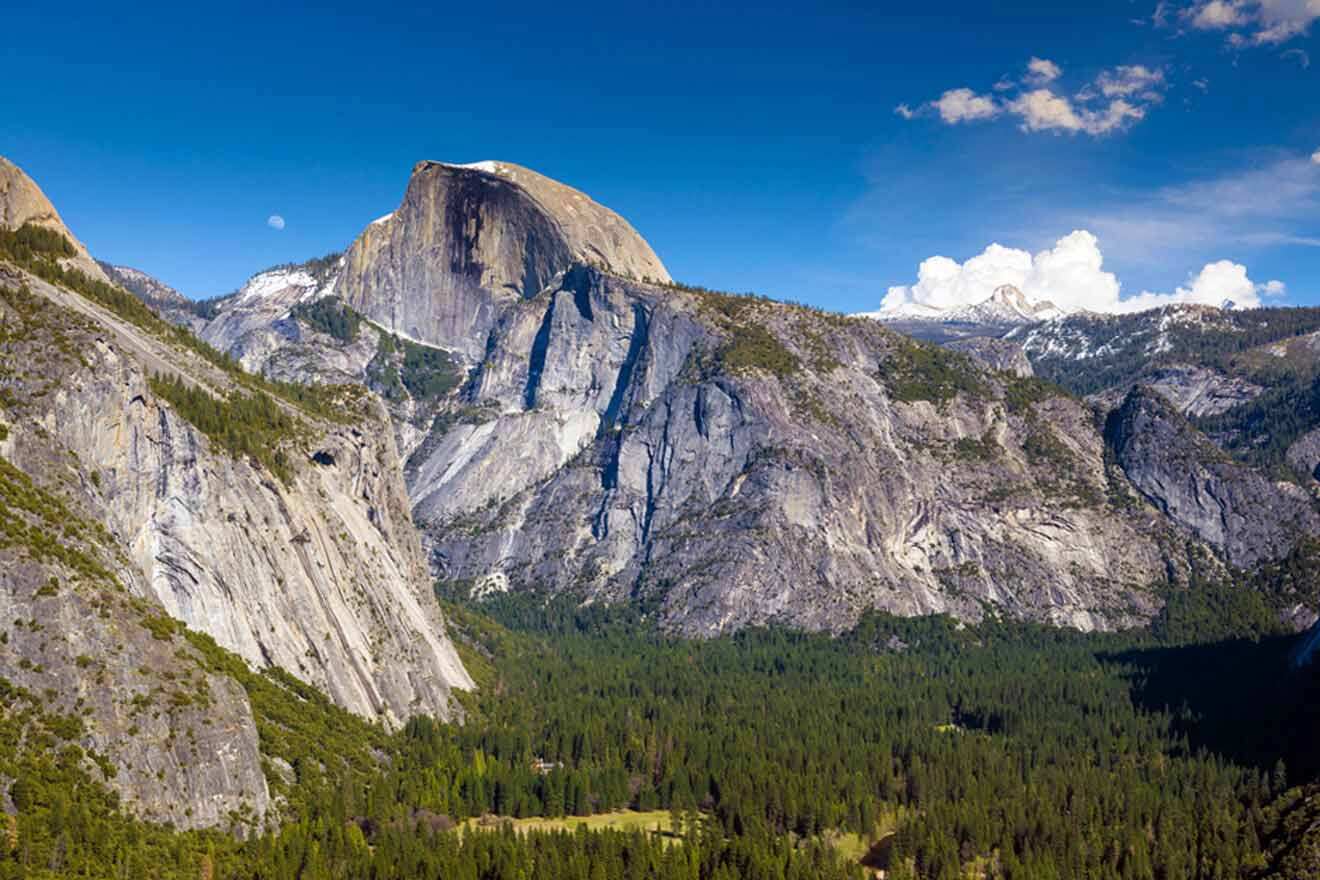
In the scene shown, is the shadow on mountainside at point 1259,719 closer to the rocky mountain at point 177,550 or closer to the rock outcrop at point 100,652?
the rocky mountain at point 177,550

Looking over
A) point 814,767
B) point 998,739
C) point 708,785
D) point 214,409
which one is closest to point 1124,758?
point 998,739

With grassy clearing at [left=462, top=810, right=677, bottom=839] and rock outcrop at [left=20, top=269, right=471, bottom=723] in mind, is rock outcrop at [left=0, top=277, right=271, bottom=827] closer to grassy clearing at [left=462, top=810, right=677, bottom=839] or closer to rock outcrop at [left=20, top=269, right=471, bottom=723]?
rock outcrop at [left=20, top=269, right=471, bottom=723]

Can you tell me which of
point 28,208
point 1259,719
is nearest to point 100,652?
point 28,208

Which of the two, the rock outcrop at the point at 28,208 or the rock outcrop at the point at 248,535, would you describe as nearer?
the rock outcrop at the point at 248,535

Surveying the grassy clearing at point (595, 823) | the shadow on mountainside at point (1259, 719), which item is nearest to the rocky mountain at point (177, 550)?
the grassy clearing at point (595, 823)

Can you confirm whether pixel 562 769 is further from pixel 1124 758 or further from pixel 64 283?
pixel 64 283

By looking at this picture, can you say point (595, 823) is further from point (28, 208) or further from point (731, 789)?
point (28, 208)

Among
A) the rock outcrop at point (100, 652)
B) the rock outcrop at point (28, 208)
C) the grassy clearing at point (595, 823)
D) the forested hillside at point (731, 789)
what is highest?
the rock outcrop at point (28, 208)

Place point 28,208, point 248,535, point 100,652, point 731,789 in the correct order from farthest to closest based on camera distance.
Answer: point 28,208 < point 731,789 < point 248,535 < point 100,652
